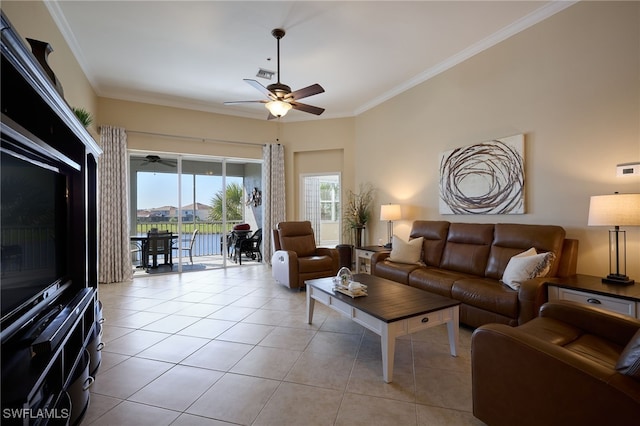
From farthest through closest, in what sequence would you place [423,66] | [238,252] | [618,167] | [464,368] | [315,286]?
[238,252]
[423,66]
[315,286]
[618,167]
[464,368]

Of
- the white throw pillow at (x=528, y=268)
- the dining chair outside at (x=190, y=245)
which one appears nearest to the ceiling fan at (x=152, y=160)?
the dining chair outside at (x=190, y=245)

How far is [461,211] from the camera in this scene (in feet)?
13.8

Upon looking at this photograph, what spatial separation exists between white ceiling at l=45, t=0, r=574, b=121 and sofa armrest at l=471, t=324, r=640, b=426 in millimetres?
3210

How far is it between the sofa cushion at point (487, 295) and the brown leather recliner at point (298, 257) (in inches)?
83.5

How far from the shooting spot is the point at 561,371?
1358 mm

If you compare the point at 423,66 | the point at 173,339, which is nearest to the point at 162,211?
the point at 173,339

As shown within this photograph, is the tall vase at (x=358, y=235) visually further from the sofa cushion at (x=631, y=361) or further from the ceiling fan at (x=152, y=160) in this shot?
the sofa cushion at (x=631, y=361)

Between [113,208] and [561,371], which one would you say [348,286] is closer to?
[561,371]

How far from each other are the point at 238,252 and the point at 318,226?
191cm

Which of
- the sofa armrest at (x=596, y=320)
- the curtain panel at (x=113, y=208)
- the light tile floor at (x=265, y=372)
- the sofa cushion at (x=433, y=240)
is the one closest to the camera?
the sofa armrest at (x=596, y=320)

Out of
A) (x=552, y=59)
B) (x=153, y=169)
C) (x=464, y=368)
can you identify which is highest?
(x=552, y=59)

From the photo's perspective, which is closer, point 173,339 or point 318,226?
point 173,339

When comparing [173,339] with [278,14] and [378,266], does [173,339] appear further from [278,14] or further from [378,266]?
[278,14]

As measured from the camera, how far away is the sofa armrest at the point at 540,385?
47.9 inches
